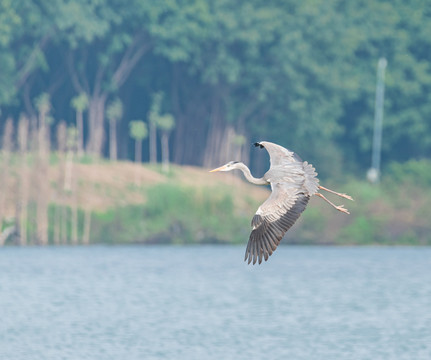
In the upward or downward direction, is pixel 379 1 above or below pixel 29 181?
above

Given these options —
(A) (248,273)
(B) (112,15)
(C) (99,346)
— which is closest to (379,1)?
(B) (112,15)

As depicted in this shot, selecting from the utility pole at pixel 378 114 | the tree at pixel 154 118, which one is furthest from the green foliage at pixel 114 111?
the utility pole at pixel 378 114

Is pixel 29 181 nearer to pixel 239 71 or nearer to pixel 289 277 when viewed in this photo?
pixel 289 277

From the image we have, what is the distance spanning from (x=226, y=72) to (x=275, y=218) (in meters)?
59.1

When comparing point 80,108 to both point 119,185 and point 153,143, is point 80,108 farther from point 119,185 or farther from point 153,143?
point 119,185

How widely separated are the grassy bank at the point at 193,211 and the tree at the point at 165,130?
16.5 ft

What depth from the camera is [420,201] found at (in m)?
65.9

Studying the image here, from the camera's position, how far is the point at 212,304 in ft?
165

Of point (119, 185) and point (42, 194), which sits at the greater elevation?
point (119, 185)

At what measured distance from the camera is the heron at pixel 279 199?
16453 mm

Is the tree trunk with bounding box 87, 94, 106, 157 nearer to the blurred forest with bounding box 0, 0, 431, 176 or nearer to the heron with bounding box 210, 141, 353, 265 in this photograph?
the blurred forest with bounding box 0, 0, 431, 176

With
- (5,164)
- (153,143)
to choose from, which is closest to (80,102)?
(153,143)

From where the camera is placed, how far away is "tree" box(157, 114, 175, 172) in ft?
244

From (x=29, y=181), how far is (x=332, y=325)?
68.2ft
